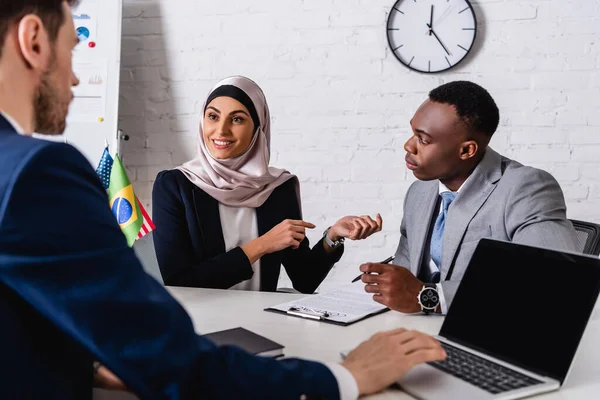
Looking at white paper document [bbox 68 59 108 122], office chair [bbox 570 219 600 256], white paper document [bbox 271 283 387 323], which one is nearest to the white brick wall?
white paper document [bbox 68 59 108 122]

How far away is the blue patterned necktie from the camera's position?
170 cm

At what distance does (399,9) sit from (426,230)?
1.38m

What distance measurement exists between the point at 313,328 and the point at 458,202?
25.4 inches

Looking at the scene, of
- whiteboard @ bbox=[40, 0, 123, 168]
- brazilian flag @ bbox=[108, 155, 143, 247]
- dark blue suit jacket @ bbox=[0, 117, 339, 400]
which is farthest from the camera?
whiteboard @ bbox=[40, 0, 123, 168]

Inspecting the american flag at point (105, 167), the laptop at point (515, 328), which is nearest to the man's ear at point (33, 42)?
the laptop at point (515, 328)

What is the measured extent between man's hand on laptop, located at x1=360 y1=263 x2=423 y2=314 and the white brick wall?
58.0 inches

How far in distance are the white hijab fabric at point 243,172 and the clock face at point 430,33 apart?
92cm

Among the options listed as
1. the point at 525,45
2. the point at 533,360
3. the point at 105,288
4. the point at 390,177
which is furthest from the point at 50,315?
the point at 525,45

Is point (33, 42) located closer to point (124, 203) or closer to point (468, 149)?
point (468, 149)

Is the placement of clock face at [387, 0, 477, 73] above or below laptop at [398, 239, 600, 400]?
above

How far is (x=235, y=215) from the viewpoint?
2.00 meters

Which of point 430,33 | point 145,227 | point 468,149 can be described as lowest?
point 145,227

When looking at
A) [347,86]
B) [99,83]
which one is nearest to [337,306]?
[347,86]

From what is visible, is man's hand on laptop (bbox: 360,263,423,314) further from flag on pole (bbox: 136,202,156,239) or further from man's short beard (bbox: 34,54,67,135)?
flag on pole (bbox: 136,202,156,239)
